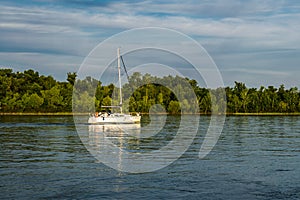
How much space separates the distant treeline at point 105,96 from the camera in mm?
159625

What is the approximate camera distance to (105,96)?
A: 165375 mm

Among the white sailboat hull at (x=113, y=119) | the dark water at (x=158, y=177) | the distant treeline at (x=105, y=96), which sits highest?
the distant treeline at (x=105, y=96)

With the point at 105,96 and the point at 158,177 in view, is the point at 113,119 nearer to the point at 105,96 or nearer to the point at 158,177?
the point at 158,177

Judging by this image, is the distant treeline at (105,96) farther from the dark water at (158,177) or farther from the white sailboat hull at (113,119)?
the dark water at (158,177)

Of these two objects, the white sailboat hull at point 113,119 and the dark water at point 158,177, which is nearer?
the dark water at point 158,177

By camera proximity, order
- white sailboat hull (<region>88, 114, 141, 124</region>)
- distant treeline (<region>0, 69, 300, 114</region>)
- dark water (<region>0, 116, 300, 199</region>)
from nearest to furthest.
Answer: dark water (<region>0, 116, 300, 199</region>)
white sailboat hull (<region>88, 114, 141, 124</region>)
distant treeline (<region>0, 69, 300, 114</region>)

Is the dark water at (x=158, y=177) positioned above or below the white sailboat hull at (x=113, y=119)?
below

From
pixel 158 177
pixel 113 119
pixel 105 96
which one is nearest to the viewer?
pixel 158 177

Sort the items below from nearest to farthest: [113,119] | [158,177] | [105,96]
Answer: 1. [158,177]
2. [113,119]
3. [105,96]

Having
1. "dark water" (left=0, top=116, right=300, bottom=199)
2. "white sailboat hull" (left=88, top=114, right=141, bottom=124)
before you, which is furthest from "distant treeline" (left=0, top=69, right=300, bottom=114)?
"dark water" (left=0, top=116, right=300, bottom=199)

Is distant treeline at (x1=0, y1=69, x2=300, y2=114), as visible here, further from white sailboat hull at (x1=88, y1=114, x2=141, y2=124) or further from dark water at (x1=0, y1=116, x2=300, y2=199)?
dark water at (x1=0, y1=116, x2=300, y2=199)

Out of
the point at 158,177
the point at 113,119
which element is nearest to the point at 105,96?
the point at 113,119

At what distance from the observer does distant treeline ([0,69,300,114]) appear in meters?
160

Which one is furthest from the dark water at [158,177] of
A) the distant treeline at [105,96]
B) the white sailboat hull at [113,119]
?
the distant treeline at [105,96]
